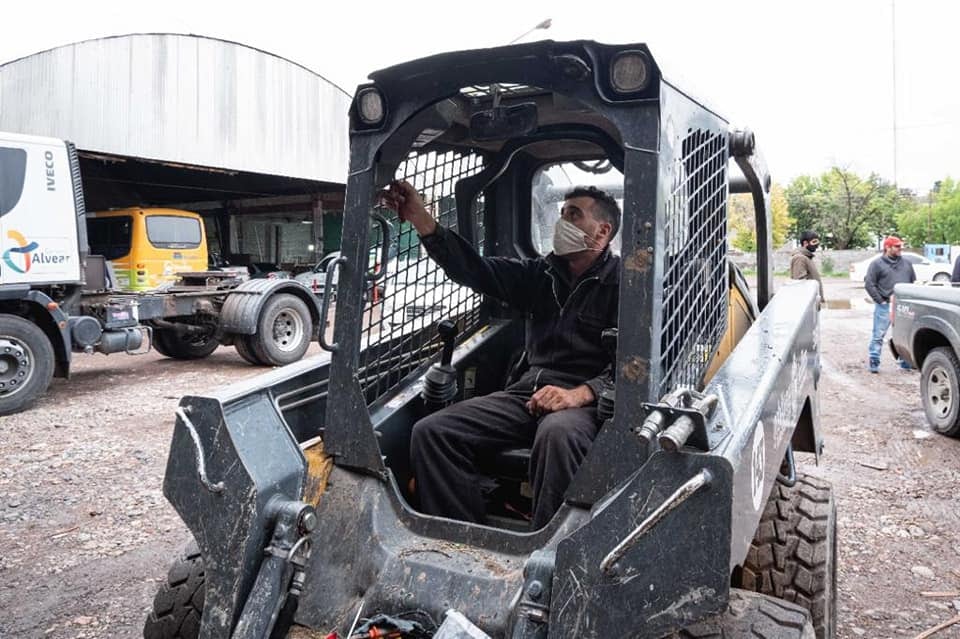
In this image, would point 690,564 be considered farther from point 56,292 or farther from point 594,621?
point 56,292

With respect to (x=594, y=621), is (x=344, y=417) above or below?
above

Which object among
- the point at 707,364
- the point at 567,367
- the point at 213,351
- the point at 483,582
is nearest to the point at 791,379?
the point at 707,364

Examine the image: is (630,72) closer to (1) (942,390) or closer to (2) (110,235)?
(1) (942,390)

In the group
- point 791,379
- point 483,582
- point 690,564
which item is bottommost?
point 483,582

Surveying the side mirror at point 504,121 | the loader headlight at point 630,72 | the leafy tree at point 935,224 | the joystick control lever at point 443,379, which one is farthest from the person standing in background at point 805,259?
the leafy tree at point 935,224

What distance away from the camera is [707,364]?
277cm

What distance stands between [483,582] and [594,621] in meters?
0.50

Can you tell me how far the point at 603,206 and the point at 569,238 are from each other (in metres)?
0.21

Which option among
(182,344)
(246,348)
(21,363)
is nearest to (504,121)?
(21,363)

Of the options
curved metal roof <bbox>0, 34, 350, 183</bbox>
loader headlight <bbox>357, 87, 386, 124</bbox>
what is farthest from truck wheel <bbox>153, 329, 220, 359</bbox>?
loader headlight <bbox>357, 87, 386, 124</bbox>

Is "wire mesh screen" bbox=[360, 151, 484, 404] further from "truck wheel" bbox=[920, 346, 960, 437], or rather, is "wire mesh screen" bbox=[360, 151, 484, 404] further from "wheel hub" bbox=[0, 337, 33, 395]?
"wheel hub" bbox=[0, 337, 33, 395]

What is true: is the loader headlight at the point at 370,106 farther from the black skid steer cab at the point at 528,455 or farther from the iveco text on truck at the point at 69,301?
the iveco text on truck at the point at 69,301

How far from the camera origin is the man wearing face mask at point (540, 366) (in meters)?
2.50

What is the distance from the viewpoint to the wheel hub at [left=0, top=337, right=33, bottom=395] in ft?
25.4
